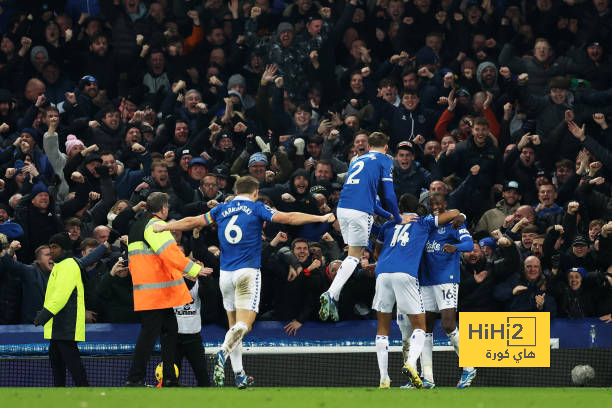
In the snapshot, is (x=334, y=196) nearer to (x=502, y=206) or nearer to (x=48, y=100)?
(x=502, y=206)

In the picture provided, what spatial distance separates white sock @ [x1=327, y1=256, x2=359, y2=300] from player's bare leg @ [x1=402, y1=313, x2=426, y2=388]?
2.67 feet

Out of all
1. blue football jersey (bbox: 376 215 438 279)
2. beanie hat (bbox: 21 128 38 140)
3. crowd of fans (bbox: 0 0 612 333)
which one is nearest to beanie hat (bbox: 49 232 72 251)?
crowd of fans (bbox: 0 0 612 333)

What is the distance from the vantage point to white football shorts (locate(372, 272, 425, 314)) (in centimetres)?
1202

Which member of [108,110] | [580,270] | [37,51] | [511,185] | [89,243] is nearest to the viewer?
[580,270]

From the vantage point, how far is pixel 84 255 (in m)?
14.8

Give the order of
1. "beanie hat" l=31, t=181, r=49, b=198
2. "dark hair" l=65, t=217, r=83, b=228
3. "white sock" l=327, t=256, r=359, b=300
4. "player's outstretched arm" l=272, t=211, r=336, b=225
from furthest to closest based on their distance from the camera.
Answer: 1. "beanie hat" l=31, t=181, r=49, b=198
2. "dark hair" l=65, t=217, r=83, b=228
3. "white sock" l=327, t=256, r=359, b=300
4. "player's outstretched arm" l=272, t=211, r=336, b=225

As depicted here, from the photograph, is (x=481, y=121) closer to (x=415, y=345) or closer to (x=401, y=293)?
(x=401, y=293)

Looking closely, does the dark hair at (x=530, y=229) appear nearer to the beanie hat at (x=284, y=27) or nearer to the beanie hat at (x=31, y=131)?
the beanie hat at (x=284, y=27)

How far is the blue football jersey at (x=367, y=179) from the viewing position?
1218 centimetres

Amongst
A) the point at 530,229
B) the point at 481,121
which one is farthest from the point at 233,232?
the point at 481,121

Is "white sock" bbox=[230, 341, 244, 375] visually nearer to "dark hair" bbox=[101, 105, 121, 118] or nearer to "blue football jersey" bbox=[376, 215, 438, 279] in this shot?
"blue football jersey" bbox=[376, 215, 438, 279]

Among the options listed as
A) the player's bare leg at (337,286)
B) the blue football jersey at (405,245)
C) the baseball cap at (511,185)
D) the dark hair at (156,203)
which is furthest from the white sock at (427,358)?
the baseball cap at (511,185)

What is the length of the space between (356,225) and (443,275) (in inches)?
45.4

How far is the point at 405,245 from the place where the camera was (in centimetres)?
1211
